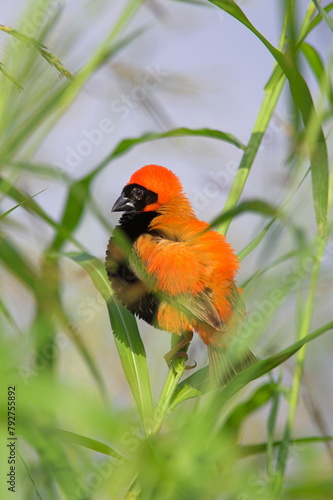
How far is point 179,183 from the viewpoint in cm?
161

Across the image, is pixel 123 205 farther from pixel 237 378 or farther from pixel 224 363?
pixel 237 378

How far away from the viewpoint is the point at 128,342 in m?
1.24

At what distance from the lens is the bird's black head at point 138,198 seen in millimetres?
1562

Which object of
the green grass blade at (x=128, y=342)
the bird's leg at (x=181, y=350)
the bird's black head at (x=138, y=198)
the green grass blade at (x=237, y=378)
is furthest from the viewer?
the bird's black head at (x=138, y=198)

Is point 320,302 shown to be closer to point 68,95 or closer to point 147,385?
point 147,385

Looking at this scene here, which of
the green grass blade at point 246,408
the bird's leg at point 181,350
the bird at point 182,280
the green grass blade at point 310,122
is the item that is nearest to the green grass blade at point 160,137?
the bird at point 182,280

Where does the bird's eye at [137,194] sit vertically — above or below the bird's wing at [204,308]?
above

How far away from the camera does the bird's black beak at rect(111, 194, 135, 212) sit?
157cm

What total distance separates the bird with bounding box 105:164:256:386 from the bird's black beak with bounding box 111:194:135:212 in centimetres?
7

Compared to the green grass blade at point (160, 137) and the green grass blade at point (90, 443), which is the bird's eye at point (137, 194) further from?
the green grass blade at point (90, 443)

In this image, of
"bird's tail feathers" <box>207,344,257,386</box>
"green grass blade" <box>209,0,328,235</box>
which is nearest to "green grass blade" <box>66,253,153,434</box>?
"bird's tail feathers" <box>207,344,257,386</box>

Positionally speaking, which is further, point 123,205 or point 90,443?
point 123,205

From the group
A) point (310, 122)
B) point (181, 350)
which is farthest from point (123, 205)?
point (310, 122)

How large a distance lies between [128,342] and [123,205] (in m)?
0.50
